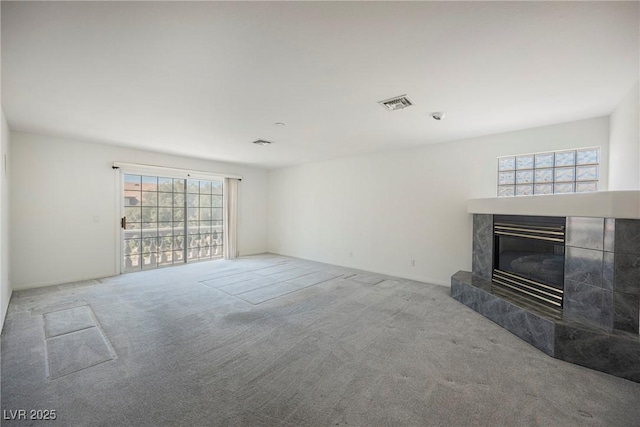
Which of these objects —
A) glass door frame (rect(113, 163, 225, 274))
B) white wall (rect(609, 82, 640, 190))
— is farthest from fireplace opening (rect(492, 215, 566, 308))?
glass door frame (rect(113, 163, 225, 274))

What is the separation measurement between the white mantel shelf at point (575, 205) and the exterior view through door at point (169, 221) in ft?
19.5

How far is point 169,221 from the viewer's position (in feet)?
18.9

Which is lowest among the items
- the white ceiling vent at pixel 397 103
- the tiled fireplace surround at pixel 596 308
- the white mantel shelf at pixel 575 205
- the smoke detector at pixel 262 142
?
the tiled fireplace surround at pixel 596 308

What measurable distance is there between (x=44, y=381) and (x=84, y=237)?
11.3 feet

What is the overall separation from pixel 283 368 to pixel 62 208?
479 centimetres

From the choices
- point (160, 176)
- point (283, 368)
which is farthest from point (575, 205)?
point (160, 176)

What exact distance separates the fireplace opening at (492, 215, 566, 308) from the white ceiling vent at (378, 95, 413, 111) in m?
2.00

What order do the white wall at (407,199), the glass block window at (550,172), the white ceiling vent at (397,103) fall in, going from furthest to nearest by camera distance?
the white wall at (407,199), the glass block window at (550,172), the white ceiling vent at (397,103)

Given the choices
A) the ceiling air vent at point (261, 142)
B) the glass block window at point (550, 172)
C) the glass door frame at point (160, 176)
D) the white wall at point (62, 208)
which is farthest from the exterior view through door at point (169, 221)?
the glass block window at point (550, 172)

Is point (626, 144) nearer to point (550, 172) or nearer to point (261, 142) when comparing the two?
point (550, 172)

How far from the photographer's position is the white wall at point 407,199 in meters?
3.84

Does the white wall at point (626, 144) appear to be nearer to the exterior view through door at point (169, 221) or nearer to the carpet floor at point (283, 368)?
the carpet floor at point (283, 368)

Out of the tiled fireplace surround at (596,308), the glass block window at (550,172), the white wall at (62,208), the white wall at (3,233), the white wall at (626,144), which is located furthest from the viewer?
the white wall at (62,208)

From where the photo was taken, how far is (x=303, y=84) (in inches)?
94.0
